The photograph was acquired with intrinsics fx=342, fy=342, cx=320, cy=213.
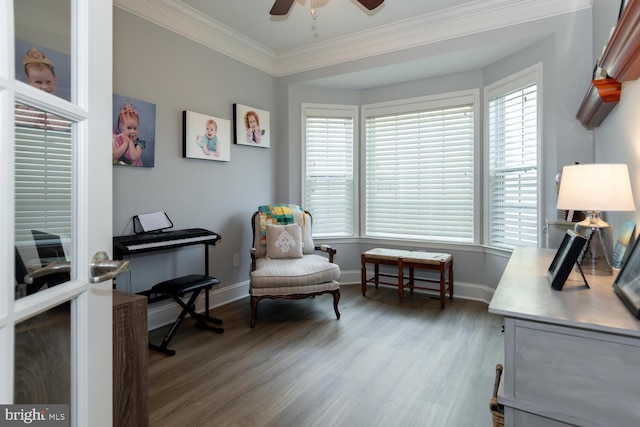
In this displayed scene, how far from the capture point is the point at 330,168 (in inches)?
177

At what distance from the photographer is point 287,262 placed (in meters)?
3.43

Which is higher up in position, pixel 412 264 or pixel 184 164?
pixel 184 164

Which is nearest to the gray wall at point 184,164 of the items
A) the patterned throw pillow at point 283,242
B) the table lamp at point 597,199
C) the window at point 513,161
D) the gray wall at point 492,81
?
the gray wall at point 492,81

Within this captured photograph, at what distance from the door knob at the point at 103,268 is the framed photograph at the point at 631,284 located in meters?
1.44

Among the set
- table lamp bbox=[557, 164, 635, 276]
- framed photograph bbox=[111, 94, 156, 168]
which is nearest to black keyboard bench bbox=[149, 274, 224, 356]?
framed photograph bbox=[111, 94, 156, 168]

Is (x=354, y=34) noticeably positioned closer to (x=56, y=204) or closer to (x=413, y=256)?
(x=413, y=256)

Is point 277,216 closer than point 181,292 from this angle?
No

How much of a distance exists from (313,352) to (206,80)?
2.77m

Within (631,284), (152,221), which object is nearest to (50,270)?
(631,284)

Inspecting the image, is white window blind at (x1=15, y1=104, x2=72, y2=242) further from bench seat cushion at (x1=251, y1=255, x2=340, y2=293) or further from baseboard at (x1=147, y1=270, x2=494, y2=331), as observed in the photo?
baseboard at (x1=147, y1=270, x2=494, y2=331)

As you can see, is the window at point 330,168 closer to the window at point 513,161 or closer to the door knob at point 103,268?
the window at point 513,161

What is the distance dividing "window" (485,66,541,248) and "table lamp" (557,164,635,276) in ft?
5.57

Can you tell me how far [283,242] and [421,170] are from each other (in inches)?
74.9

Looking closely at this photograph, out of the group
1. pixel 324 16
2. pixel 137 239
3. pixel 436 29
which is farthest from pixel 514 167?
pixel 137 239
